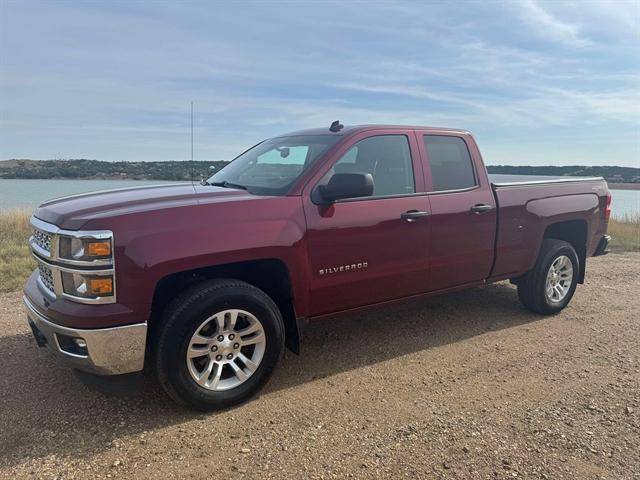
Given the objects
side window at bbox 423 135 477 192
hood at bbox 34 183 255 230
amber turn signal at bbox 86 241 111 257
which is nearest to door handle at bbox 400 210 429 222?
side window at bbox 423 135 477 192

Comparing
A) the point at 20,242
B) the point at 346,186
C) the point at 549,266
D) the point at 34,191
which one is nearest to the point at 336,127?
the point at 346,186

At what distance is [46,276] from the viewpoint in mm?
3396

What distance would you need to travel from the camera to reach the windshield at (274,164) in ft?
13.1

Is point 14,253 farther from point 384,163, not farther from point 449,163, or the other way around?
point 449,163

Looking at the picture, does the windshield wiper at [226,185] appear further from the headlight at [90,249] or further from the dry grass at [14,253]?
the dry grass at [14,253]

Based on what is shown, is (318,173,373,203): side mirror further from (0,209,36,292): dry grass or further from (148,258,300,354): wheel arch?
(0,209,36,292): dry grass

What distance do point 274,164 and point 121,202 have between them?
1.41 m

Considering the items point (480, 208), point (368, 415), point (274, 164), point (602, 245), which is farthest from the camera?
point (602, 245)

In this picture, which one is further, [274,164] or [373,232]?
[274,164]

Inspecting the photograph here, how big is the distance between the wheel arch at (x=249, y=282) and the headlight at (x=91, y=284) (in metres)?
0.30

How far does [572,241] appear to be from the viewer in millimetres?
5879

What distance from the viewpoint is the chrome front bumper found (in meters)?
2.99

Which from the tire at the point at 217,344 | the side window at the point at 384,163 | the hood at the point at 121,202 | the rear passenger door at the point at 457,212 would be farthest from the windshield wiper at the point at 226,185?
the rear passenger door at the point at 457,212

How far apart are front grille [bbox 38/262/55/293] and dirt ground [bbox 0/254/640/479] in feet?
2.16
